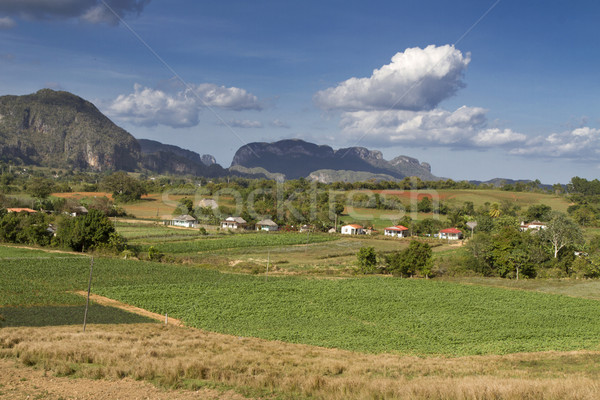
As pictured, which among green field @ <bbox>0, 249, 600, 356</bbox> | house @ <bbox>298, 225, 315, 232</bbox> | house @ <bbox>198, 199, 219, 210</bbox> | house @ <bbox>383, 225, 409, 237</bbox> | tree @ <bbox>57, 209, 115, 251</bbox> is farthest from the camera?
house @ <bbox>198, 199, 219, 210</bbox>

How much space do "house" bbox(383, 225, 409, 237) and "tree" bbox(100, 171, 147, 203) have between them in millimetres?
52975

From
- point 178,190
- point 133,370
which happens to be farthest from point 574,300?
point 178,190

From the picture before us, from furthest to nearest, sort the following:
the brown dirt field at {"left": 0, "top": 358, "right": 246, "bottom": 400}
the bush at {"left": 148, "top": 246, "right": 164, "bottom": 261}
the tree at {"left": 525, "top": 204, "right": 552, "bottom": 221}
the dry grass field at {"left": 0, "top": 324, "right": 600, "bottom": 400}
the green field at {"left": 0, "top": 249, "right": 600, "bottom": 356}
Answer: the tree at {"left": 525, "top": 204, "right": 552, "bottom": 221}
the bush at {"left": 148, "top": 246, "right": 164, "bottom": 261}
the green field at {"left": 0, "top": 249, "right": 600, "bottom": 356}
the dry grass field at {"left": 0, "top": 324, "right": 600, "bottom": 400}
the brown dirt field at {"left": 0, "top": 358, "right": 246, "bottom": 400}

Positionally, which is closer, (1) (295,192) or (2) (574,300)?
(2) (574,300)

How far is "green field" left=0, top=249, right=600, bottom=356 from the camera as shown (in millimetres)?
20859

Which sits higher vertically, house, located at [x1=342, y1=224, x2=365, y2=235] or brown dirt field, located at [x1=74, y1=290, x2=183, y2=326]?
house, located at [x1=342, y1=224, x2=365, y2=235]

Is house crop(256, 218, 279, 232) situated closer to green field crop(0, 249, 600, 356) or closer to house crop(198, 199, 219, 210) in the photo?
house crop(198, 199, 219, 210)

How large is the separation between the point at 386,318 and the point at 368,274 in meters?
16.8

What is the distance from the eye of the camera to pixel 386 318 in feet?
82.5

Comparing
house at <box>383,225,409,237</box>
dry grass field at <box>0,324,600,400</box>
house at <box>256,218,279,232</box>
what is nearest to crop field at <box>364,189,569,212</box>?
house at <box>383,225,409,237</box>

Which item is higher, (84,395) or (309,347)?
(84,395)

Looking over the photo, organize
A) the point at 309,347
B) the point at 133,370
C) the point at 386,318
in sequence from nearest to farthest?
the point at 133,370 → the point at 309,347 → the point at 386,318

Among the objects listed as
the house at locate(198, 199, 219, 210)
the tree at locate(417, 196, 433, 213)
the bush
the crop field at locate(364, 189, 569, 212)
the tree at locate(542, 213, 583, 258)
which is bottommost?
the bush

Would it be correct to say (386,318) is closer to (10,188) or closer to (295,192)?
(295,192)
